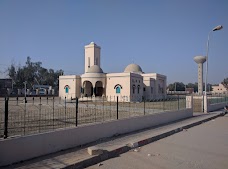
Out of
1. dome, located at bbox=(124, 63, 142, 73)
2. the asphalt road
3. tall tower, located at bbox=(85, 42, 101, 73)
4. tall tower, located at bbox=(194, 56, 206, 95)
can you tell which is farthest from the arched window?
tall tower, located at bbox=(194, 56, 206, 95)

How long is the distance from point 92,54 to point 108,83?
10.4 m

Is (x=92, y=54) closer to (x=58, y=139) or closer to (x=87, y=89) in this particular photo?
(x=87, y=89)

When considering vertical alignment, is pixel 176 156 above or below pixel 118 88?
below

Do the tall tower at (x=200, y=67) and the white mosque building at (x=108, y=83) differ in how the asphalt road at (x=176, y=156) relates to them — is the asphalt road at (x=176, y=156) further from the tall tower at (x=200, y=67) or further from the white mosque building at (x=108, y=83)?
the tall tower at (x=200, y=67)

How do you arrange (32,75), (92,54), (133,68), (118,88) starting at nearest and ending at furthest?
(118,88)
(92,54)
(133,68)
(32,75)

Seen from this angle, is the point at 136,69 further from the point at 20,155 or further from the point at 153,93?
the point at 20,155

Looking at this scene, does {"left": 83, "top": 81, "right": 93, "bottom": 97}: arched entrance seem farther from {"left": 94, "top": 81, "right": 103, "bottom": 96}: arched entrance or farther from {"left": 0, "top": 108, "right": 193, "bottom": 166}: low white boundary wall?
{"left": 0, "top": 108, "right": 193, "bottom": 166}: low white boundary wall

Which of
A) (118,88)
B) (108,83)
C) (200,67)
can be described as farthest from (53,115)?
(200,67)

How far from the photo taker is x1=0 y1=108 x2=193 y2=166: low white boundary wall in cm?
557

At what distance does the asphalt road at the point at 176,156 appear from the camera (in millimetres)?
5809

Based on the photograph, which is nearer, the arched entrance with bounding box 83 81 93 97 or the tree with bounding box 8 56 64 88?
the arched entrance with bounding box 83 81 93 97

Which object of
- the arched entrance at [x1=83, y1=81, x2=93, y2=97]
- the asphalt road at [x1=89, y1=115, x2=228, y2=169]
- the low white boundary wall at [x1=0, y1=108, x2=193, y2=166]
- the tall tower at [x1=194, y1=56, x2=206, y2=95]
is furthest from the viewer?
the tall tower at [x1=194, y1=56, x2=206, y2=95]

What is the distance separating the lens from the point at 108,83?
38.9 m

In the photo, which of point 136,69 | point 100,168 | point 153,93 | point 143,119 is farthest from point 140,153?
point 136,69
